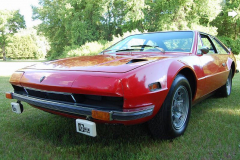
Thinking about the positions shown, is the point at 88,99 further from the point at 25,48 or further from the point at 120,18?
the point at 25,48

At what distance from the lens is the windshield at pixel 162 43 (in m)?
2.72

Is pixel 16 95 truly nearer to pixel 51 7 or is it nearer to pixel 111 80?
pixel 111 80

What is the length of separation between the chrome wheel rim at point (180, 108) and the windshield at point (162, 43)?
76 cm

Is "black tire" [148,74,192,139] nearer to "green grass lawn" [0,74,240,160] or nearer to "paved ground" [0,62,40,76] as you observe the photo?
"green grass lawn" [0,74,240,160]

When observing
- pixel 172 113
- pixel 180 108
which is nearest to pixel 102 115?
pixel 172 113

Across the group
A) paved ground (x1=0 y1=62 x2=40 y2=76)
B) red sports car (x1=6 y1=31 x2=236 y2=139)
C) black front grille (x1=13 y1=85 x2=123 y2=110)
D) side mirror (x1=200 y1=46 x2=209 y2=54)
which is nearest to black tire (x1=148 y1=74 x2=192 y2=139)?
red sports car (x1=6 y1=31 x2=236 y2=139)

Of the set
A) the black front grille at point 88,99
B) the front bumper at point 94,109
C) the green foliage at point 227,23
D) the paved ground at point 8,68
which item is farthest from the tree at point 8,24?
the front bumper at point 94,109

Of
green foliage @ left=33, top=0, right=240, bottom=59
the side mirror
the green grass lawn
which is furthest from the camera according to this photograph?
green foliage @ left=33, top=0, right=240, bottom=59

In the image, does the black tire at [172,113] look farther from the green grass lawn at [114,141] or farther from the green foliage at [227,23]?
the green foliage at [227,23]

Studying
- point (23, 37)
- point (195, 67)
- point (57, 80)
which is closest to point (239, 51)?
point (195, 67)

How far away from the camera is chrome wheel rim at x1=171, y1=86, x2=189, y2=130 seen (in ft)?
6.98

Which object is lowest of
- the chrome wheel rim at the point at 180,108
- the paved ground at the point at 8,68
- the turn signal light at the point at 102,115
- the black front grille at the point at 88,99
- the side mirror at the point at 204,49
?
the paved ground at the point at 8,68

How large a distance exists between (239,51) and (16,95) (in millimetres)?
24763

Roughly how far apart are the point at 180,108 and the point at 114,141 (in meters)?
0.86
